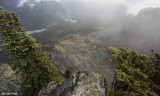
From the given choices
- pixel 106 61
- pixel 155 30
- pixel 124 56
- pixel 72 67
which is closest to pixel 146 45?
pixel 155 30

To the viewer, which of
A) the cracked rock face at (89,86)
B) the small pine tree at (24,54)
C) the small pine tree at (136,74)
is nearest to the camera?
the cracked rock face at (89,86)

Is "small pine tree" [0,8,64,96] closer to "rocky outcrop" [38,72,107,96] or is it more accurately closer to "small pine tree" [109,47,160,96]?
"rocky outcrop" [38,72,107,96]

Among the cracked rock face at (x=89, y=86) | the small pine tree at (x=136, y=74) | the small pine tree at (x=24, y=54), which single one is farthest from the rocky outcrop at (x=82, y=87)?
the small pine tree at (x=24, y=54)

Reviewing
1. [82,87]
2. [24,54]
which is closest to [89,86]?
[82,87]

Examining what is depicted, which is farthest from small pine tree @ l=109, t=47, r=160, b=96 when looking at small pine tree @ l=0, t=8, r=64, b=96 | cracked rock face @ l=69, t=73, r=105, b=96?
small pine tree @ l=0, t=8, r=64, b=96

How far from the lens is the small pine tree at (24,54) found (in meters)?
7.38

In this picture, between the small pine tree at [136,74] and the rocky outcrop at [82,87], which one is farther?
the small pine tree at [136,74]

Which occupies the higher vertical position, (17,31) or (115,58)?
(17,31)

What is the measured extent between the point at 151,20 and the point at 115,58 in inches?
2288

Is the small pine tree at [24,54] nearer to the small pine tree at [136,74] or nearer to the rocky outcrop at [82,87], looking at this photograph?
the rocky outcrop at [82,87]

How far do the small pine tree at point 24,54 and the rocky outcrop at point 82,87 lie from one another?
3175 millimetres

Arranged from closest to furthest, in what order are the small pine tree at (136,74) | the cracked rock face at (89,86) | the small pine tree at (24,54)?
the cracked rock face at (89,86)
the small pine tree at (136,74)
the small pine tree at (24,54)

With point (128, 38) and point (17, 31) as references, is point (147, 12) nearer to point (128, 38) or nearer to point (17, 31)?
point (128, 38)

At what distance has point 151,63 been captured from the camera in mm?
7973
